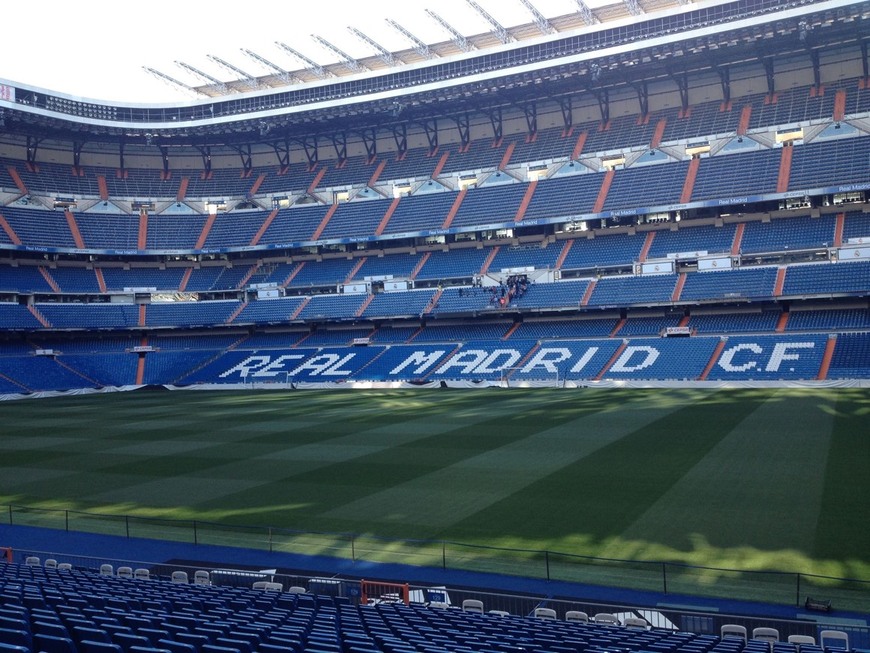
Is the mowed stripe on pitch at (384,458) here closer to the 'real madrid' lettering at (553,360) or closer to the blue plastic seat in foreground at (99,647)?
the blue plastic seat in foreground at (99,647)

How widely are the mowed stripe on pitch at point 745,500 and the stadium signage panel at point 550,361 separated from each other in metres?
20.5

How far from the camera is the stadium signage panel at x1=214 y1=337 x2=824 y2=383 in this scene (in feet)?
164

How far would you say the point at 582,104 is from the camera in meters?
73.4

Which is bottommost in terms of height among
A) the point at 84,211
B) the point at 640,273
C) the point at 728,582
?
the point at 728,582

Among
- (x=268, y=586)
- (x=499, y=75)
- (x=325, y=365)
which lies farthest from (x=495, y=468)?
(x=499, y=75)

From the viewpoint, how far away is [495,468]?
2597 cm

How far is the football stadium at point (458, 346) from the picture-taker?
47.0 ft

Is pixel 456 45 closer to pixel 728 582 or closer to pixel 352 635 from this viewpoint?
pixel 728 582

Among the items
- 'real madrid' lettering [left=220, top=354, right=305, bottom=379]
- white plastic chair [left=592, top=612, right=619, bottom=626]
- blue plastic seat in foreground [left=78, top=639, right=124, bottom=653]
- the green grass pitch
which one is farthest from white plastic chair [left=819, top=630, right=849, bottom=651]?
'real madrid' lettering [left=220, top=354, right=305, bottom=379]

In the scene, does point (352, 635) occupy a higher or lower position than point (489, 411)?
lower

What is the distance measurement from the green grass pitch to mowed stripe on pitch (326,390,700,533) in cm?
10

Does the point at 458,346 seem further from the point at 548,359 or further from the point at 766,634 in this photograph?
the point at 766,634

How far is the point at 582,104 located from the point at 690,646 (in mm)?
70576

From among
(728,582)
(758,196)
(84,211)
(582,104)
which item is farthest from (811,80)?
(84,211)
